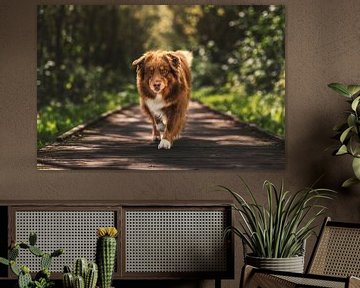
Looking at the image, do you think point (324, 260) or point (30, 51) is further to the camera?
point (30, 51)

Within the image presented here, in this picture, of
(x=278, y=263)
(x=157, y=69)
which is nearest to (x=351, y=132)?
(x=278, y=263)

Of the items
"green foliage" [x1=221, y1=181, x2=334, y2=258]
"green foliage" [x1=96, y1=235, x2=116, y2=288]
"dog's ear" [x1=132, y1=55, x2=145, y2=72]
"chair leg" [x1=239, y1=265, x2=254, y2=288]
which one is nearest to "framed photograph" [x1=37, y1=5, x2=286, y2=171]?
"dog's ear" [x1=132, y1=55, x2=145, y2=72]

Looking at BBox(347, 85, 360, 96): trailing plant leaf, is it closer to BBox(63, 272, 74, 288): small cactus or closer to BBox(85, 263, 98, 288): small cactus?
BBox(85, 263, 98, 288): small cactus

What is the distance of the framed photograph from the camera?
6.73 metres

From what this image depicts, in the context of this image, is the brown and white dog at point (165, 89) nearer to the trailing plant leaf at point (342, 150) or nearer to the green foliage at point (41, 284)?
the trailing plant leaf at point (342, 150)

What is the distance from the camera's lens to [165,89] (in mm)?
6785

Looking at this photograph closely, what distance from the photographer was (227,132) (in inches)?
268

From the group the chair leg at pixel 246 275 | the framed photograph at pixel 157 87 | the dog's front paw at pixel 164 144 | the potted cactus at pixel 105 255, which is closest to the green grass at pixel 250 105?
the framed photograph at pixel 157 87

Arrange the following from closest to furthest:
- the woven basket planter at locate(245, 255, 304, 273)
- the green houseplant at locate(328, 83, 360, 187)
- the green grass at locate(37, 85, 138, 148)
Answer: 1. the woven basket planter at locate(245, 255, 304, 273)
2. the green houseplant at locate(328, 83, 360, 187)
3. the green grass at locate(37, 85, 138, 148)

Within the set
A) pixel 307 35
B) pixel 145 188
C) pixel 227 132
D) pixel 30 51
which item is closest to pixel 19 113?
pixel 30 51

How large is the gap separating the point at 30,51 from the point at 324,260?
2.60 metres

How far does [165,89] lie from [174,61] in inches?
8.5

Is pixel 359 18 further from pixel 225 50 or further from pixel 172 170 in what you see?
pixel 172 170

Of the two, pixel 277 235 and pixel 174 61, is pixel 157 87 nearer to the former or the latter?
pixel 174 61
